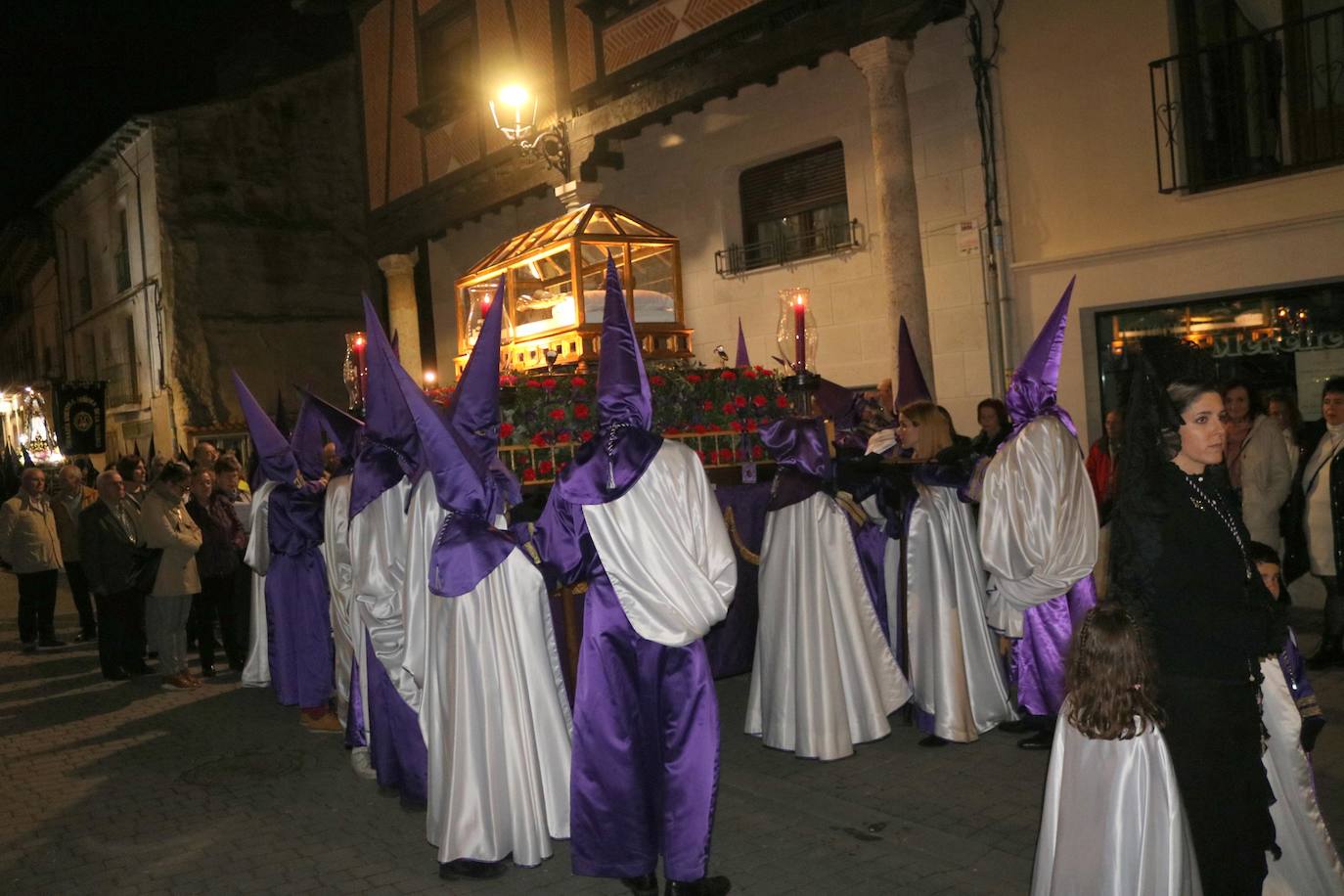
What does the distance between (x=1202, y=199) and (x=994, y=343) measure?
2.16 metres

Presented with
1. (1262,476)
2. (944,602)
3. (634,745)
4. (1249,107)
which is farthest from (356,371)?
(1249,107)

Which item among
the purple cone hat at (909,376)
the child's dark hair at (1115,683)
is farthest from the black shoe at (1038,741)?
the child's dark hair at (1115,683)

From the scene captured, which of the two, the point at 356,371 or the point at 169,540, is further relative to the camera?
the point at 169,540

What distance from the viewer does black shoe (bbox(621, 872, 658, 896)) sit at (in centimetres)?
444

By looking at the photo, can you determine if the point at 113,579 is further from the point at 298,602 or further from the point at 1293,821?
the point at 1293,821

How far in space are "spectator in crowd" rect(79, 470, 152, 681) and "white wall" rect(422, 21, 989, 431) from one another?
6.73 meters

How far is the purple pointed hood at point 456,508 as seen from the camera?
4535mm

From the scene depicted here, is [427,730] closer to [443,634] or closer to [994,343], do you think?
[443,634]

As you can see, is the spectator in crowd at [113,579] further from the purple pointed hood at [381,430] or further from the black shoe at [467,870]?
the black shoe at [467,870]

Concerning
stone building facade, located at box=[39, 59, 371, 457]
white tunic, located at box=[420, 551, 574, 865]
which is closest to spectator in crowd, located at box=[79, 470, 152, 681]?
white tunic, located at box=[420, 551, 574, 865]

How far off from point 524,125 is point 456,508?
23.8 ft

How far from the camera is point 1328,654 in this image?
7051 mm

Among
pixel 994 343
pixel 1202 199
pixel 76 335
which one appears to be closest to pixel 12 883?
pixel 994 343

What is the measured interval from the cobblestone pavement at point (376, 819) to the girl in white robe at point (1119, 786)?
118cm
